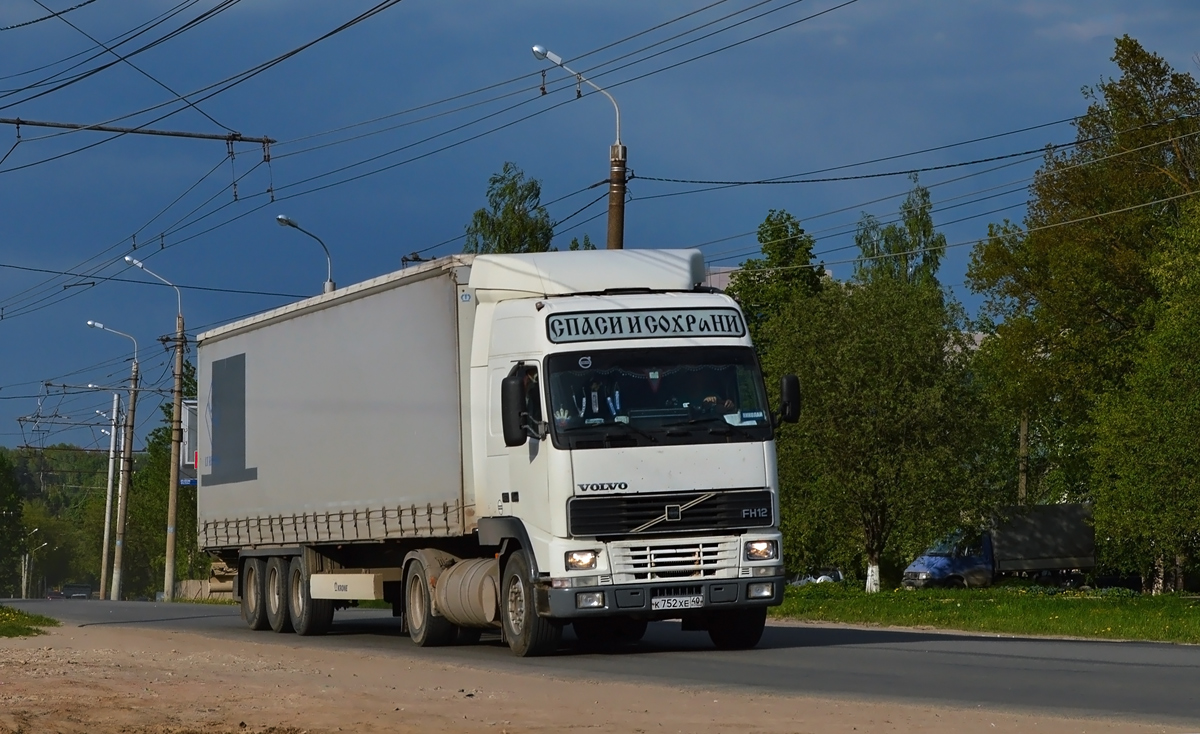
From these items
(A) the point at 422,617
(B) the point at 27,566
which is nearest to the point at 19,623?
(A) the point at 422,617

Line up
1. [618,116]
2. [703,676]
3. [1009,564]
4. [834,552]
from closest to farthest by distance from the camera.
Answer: [703,676] → [618,116] → [834,552] → [1009,564]

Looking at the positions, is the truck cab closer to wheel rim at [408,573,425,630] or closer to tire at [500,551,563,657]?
tire at [500,551,563,657]

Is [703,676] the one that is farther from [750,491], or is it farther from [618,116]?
[618,116]

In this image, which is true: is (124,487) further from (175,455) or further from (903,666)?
(903,666)

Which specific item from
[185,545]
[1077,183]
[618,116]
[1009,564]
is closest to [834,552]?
[1009,564]

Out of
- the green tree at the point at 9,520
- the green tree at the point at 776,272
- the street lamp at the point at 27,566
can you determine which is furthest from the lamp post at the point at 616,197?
the green tree at the point at 9,520

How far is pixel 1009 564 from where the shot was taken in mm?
54062

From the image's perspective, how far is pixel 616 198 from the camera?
28.2m

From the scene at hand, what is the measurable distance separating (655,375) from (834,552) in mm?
32447

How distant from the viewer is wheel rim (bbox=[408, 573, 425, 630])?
19920 mm

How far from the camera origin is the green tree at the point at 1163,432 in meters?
39.9

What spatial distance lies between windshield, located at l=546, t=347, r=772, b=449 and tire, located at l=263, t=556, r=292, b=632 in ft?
27.7

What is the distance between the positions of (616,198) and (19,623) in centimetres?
1188

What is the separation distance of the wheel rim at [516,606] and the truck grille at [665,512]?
A: 56.7 inches
